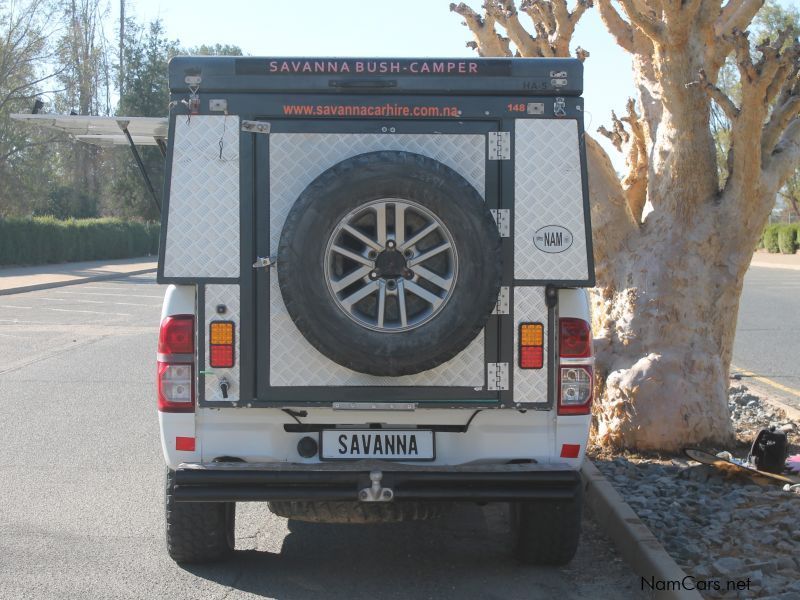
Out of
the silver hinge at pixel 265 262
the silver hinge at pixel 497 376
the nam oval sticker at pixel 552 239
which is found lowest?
the silver hinge at pixel 497 376

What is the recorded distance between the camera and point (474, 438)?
5.10 m

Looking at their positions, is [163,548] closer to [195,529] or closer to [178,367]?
[195,529]

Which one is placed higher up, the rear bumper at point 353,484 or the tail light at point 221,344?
the tail light at point 221,344

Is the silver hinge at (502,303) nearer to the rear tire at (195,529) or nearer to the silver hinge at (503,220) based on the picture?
the silver hinge at (503,220)

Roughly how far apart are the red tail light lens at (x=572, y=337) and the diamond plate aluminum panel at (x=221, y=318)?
152cm

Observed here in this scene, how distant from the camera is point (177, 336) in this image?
502cm

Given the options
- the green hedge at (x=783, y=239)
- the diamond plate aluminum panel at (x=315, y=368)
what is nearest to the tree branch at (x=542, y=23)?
the diamond plate aluminum panel at (x=315, y=368)

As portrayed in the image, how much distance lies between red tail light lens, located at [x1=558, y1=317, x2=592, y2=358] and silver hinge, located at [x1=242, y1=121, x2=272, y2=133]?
165cm

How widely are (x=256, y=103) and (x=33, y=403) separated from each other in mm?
6442

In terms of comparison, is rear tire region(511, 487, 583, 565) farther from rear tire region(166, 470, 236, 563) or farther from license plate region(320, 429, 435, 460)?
rear tire region(166, 470, 236, 563)

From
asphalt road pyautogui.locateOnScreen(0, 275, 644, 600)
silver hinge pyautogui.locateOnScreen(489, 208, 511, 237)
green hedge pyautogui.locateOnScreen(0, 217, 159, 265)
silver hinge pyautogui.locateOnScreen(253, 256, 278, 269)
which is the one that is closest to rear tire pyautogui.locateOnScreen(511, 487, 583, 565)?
asphalt road pyautogui.locateOnScreen(0, 275, 644, 600)

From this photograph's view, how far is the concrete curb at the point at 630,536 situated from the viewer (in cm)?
486

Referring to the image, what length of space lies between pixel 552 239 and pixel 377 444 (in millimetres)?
1269

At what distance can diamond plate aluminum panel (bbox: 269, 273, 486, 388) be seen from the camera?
500cm
